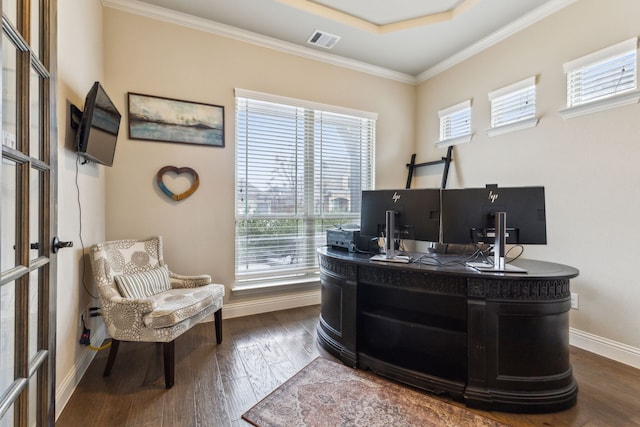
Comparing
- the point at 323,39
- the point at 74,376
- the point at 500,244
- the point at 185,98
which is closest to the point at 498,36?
the point at 323,39

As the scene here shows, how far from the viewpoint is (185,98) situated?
9.80 feet

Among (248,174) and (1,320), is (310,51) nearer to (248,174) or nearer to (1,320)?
(248,174)

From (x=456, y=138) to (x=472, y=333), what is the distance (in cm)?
266

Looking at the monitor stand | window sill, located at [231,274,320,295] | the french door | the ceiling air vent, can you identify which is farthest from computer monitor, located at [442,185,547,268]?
the ceiling air vent

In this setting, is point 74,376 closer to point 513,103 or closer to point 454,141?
point 454,141

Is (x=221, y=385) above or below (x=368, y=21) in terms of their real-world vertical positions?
below

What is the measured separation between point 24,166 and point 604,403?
3289mm

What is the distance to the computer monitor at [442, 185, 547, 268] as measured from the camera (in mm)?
1863

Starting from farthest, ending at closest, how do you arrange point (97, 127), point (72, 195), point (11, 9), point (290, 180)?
point (290, 180) < point (97, 127) < point (72, 195) < point (11, 9)

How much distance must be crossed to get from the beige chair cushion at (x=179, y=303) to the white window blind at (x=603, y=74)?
353cm

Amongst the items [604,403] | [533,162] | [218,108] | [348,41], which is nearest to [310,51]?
[348,41]

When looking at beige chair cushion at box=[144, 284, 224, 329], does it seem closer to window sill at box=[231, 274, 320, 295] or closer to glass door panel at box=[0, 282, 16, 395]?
window sill at box=[231, 274, 320, 295]

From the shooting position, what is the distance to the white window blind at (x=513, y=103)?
293 cm

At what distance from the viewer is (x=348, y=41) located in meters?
3.38
